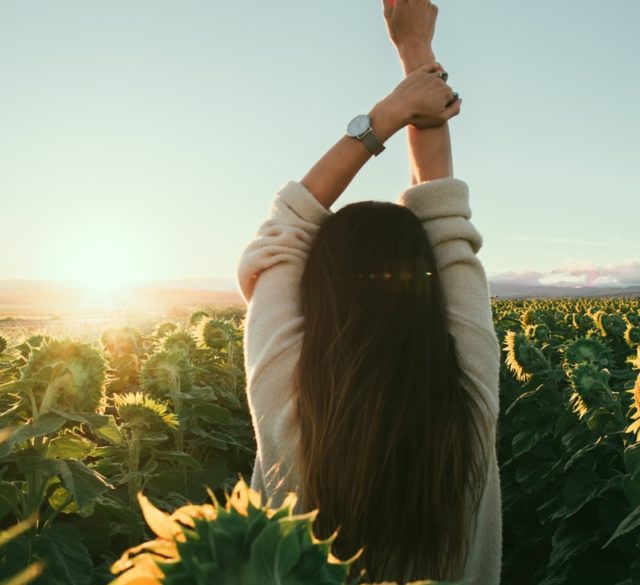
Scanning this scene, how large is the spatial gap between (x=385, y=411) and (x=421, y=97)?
40.9 inches

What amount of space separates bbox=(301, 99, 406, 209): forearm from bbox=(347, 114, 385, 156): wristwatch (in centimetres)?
1

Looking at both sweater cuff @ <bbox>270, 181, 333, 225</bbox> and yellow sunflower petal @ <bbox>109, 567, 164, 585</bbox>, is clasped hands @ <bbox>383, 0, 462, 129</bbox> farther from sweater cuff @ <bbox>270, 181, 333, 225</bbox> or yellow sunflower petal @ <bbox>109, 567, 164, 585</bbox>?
yellow sunflower petal @ <bbox>109, 567, 164, 585</bbox>

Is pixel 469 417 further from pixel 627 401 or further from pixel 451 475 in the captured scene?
pixel 627 401

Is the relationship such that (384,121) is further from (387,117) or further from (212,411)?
(212,411)

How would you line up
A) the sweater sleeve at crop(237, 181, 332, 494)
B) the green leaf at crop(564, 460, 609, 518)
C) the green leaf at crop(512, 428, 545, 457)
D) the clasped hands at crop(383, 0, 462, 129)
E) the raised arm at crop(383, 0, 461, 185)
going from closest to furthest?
the sweater sleeve at crop(237, 181, 332, 494) → the clasped hands at crop(383, 0, 462, 129) → the raised arm at crop(383, 0, 461, 185) → the green leaf at crop(564, 460, 609, 518) → the green leaf at crop(512, 428, 545, 457)

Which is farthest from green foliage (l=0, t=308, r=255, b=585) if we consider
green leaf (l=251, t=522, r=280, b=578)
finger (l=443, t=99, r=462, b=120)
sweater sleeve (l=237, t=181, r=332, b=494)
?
green leaf (l=251, t=522, r=280, b=578)

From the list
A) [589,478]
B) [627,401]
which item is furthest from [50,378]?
[627,401]

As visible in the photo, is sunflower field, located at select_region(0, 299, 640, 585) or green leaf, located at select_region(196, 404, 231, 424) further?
green leaf, located at select_region(196, 404, 231, 424)

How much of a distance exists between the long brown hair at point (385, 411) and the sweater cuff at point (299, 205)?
0.82ft

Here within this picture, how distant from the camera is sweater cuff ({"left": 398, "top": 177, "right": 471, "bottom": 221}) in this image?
215 cm

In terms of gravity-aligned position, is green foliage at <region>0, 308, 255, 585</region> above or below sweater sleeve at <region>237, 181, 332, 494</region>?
below

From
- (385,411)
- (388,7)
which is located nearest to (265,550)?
(385,411)

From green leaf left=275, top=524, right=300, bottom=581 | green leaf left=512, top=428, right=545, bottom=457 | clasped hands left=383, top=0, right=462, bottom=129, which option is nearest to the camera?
green leaf left=275, top=524, right=300, bottom=581

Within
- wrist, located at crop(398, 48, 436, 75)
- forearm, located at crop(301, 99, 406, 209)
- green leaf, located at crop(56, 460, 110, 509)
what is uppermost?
wrist, located at crop(398, 48, 436, 75)
